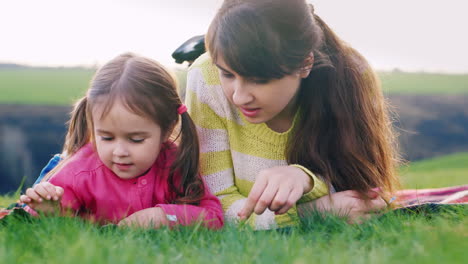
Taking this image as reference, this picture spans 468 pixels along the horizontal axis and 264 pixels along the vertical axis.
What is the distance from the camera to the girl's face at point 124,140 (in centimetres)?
223

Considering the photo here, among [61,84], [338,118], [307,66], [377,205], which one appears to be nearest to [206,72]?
[307,66]

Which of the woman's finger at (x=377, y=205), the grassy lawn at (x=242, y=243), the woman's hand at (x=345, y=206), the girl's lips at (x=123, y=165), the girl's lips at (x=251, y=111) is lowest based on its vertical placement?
the woman's finger at (x=377, y=205)

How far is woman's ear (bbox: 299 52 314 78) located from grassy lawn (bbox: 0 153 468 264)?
604 millimetres

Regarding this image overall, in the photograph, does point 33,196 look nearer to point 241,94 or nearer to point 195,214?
point 195,214

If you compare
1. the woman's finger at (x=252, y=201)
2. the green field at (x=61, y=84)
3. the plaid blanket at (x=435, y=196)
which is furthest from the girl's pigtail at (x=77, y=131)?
the green field at (x=61, y=84)

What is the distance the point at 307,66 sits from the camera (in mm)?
2299

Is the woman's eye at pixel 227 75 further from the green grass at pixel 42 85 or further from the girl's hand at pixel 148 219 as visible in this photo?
the green grass at pixel 42 85

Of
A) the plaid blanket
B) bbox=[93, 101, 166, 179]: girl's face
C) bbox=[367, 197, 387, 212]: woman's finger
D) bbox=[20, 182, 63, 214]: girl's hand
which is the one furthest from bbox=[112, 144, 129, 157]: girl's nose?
the plaid blanket

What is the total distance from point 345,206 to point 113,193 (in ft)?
3.34

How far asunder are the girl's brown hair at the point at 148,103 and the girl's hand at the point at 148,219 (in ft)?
0.51

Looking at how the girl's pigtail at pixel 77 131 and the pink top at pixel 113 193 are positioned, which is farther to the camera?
the girl's pigtail at pixel 77 131

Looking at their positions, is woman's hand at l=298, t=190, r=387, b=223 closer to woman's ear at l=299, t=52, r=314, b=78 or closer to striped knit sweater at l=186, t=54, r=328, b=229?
striped knit sweater at l=186, t=54, r=328, b=229

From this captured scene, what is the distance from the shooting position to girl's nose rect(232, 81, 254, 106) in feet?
6.92

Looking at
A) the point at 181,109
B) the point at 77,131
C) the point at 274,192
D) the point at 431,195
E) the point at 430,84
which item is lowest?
the point at 430,84
